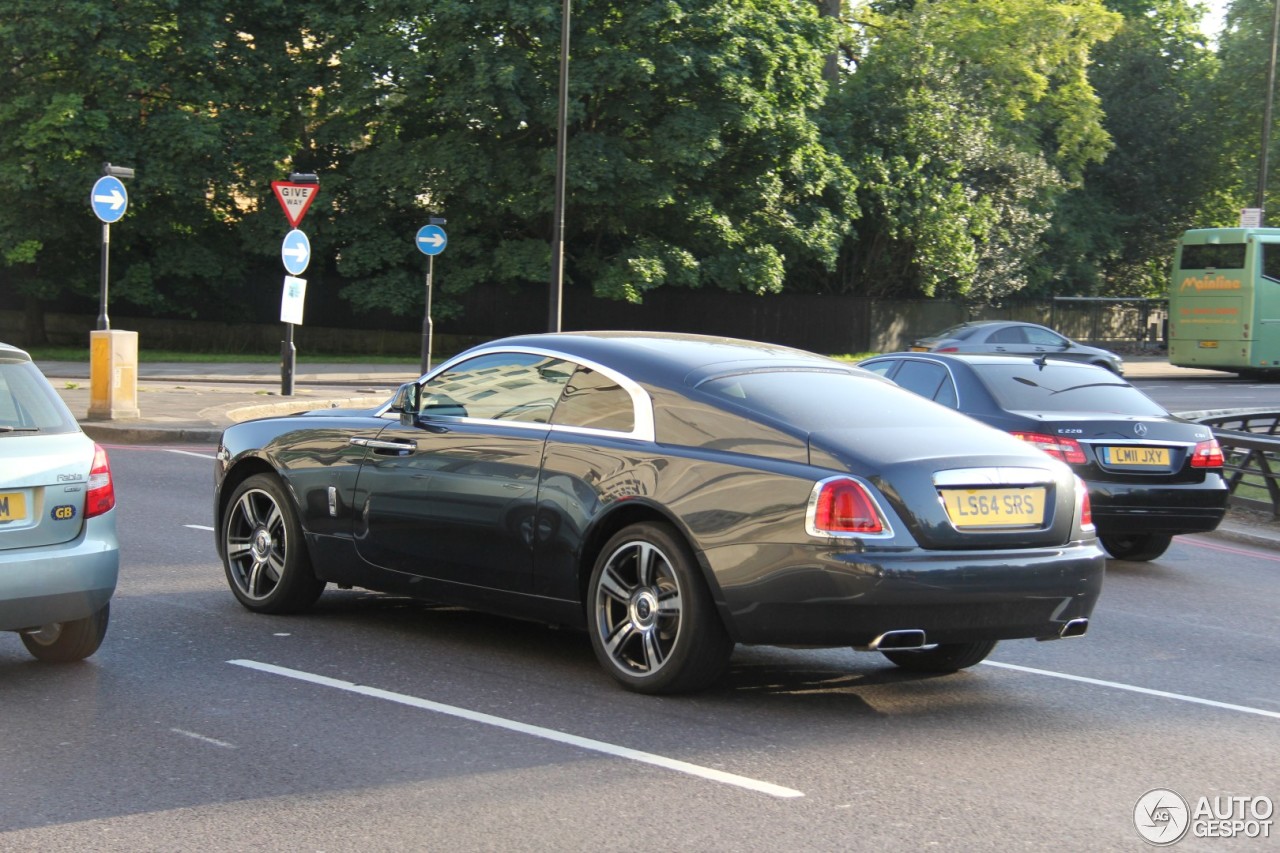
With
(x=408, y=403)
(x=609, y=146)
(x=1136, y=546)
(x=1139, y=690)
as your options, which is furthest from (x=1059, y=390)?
(x=609, y=146)

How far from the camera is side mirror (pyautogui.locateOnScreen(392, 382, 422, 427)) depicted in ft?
24.7

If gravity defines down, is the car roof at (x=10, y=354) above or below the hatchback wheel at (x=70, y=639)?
above

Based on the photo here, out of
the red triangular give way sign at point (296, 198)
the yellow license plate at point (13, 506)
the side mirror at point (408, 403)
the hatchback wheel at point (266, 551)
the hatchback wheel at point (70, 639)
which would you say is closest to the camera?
the yellow license plate at point (13, 506)

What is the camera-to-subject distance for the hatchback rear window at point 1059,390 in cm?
1117

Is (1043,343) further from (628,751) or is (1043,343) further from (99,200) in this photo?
(628,751)

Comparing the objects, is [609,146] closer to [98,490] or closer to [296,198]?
[296,198]

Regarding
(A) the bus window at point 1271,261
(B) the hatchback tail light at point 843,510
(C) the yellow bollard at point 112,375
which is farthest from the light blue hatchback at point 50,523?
(A) the bus window at point 1271,261

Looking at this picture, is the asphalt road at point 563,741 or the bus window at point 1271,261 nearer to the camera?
the asphalt road at point 563,741

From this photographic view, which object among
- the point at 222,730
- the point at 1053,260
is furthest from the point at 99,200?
the point at 1053,260

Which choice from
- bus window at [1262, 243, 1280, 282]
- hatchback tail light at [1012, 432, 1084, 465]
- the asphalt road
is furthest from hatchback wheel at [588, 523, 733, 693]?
bus window at [1262, 243, 1280, 282]

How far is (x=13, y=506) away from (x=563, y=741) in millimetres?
2457

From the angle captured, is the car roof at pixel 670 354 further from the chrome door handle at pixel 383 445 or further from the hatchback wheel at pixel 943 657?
the hatchback wheel at pixel 943 657

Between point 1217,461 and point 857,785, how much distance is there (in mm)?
6690

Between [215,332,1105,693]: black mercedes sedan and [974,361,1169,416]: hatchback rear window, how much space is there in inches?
168
